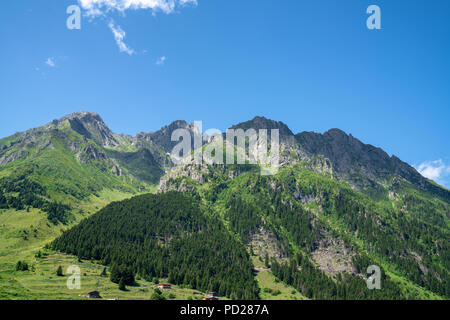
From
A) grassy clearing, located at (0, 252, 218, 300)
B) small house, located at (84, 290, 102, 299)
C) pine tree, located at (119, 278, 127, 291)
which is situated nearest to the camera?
grassy clearing, located at (0, 252, 218, 300)

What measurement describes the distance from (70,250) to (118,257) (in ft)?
109

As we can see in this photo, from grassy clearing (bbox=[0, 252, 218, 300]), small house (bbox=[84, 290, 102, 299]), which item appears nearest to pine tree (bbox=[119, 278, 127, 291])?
grassy clearing (bbox=[0, 252, 218, 300])

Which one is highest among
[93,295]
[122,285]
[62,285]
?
[62,285]

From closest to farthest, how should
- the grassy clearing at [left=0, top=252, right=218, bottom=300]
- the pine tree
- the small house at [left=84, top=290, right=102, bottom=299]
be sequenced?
the grassy clearing at [left=0, top=252, right=218, bottom=300] → the small house at [left=84, top=290, right=102, bottom=299] → the pine tree

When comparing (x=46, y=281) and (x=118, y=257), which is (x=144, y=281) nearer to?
(x=118, y=257)

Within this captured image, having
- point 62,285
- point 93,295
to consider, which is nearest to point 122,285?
point 93,295

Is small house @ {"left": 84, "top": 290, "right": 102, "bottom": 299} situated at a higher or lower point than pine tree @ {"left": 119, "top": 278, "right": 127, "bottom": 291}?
higher

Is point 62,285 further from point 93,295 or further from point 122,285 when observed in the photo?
point 122,285

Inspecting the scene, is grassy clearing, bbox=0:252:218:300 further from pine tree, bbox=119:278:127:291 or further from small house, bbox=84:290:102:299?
small house, bbox=84:290:102:299

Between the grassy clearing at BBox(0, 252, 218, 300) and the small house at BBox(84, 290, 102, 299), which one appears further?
the small house at BBox(84, 290, 102, 299)

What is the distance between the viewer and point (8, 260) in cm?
18050

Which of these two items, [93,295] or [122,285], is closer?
[93,295]
